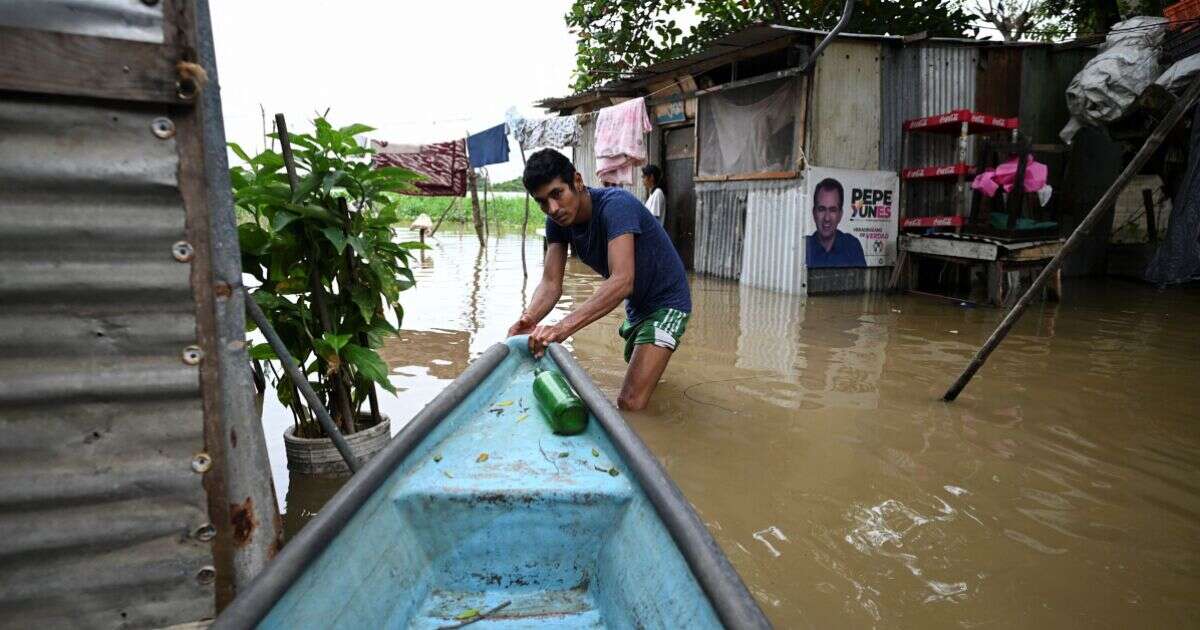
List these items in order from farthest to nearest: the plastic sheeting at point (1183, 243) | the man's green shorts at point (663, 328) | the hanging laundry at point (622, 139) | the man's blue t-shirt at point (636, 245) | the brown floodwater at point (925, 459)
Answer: the hanging laundry at point (622, 139) < the plastic sheeting at point (1183, 243) < the man's green shorts at point (663, 328) < the man's blue t-shirt at point (636, 245) < the brown floodwater at point (925, 459)

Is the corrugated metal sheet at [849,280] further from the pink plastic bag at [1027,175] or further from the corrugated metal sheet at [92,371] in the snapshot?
the corrugated metal sheet at [92,371]

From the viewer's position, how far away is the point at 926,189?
8.75m

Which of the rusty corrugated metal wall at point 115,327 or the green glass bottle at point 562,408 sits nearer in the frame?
the rusty corrugated metal wall at point 115,327

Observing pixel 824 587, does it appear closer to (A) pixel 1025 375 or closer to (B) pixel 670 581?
(B) pixel 670 581

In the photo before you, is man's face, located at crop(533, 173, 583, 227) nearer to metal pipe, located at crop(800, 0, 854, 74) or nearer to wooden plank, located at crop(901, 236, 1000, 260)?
metal pipe, located at crop(800, 0, 854, 74)

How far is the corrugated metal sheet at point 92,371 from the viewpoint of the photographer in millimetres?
1268

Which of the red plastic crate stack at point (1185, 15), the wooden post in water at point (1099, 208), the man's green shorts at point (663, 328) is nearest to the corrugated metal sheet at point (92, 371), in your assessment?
Result: the man's green shorts at point (663, 328)

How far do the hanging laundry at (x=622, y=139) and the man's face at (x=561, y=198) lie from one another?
772cm

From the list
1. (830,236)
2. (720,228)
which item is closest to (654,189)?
(720,228)

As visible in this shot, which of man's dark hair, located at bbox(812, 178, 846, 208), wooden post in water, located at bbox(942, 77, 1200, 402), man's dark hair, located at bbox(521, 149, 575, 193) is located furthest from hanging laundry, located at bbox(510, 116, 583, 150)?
wooden post in water, located at bbox(942, 77, 1200, 402)

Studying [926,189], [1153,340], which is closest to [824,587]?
[1153,340]

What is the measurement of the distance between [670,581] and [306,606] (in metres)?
0.80

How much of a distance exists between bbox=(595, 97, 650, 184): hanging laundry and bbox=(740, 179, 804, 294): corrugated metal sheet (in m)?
2.29

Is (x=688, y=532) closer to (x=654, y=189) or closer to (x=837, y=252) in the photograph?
(x=837, y=252)
